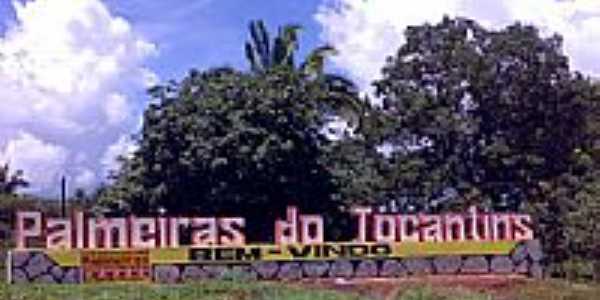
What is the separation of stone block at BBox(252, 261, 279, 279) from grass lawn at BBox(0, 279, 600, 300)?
1.58 m

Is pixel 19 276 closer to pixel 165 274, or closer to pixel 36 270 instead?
pixel 36 270

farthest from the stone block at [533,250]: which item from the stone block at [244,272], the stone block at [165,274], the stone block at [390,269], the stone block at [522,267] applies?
the stone block at [165,274]

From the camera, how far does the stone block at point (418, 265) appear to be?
3428 cm

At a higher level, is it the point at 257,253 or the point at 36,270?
the point at 257,253

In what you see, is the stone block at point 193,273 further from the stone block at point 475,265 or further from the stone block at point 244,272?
the stone block at point 475,265

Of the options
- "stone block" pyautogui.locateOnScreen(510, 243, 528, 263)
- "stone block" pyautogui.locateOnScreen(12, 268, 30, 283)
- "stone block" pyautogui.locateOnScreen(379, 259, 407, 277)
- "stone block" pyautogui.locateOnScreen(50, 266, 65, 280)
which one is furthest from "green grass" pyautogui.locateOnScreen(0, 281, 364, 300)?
"stone block" pyautogui.locateOnScreen(510, 243, 528, 263)

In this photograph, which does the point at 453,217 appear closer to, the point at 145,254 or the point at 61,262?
the point at 145,254

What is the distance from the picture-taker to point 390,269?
3416cm

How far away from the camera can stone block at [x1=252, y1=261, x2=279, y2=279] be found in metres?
33.4

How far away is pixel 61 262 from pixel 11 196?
21.4 metres

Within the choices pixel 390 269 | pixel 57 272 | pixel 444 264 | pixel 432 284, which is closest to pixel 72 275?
pixel 57 272

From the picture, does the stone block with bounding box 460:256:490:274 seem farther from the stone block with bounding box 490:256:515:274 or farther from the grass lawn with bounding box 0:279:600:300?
the grass lawn with bounding box 0:279:600:300

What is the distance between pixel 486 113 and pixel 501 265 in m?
11.1

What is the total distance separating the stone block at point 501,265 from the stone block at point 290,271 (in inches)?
231
